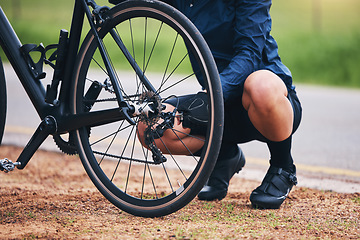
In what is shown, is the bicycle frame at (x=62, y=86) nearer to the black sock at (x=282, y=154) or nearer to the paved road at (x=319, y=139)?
the black sock at (x=282, y=154)

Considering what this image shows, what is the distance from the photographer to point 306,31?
13.2 metres

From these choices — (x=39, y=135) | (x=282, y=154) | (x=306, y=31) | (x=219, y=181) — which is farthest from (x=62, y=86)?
(x=306, y=31)

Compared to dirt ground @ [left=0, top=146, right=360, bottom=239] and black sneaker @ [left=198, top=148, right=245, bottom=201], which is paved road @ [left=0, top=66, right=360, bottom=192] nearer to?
dirt ground @ [left=0, top=146, right=360, bottom=239]

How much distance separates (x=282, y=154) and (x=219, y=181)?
413mm

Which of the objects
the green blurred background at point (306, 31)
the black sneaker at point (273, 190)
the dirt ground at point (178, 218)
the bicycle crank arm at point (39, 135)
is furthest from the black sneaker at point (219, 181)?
the green blurred background at point (306, 31)

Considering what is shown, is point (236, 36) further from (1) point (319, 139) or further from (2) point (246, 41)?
(1) point (319, 139)

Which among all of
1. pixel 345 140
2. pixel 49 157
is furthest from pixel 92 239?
pixel 345 140

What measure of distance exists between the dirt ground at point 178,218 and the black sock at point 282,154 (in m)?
0.23

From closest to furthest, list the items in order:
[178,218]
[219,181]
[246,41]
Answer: [178,218] < [246,41] < [219,181]

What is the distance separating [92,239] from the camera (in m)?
2.24

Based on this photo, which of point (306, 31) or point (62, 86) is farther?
point (306, 31)

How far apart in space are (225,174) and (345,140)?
2.50m

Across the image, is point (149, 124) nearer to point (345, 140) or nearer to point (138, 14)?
point (138, 14)

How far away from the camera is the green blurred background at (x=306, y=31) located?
33.4 feet
